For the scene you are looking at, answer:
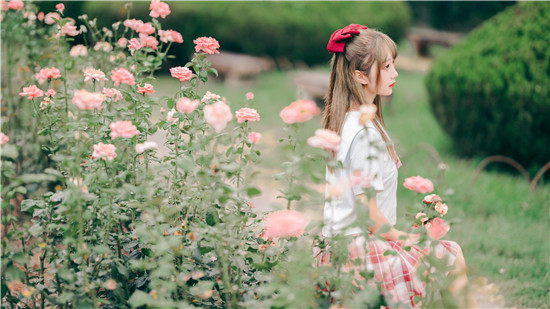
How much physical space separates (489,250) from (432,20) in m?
13.6

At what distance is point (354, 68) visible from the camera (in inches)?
83.0

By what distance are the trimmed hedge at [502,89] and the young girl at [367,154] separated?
8.70 ft

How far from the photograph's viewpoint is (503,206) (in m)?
4.01

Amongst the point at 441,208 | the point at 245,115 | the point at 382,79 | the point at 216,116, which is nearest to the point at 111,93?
the point at 245,115

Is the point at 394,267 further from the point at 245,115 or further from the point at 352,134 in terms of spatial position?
the point at 245,115

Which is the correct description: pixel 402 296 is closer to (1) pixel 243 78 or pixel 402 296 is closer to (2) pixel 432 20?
(1) pixel 243 78

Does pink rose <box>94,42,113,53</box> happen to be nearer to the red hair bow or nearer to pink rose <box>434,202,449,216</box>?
the red hair bow

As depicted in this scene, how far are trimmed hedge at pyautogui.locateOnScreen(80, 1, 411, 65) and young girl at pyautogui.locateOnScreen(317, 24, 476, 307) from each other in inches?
283

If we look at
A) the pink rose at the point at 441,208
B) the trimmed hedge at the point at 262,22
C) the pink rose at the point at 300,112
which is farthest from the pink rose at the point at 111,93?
the trimmed hedge at the point at 262,22

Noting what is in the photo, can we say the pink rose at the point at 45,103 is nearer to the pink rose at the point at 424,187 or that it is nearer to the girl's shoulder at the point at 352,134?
the girl's shoulder at the point at 352,134

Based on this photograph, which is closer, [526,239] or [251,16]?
[526,239]

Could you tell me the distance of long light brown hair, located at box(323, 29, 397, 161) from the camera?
6.82ft

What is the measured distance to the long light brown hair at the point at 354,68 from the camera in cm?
208

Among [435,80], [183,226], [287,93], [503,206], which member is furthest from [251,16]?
[183,226]
